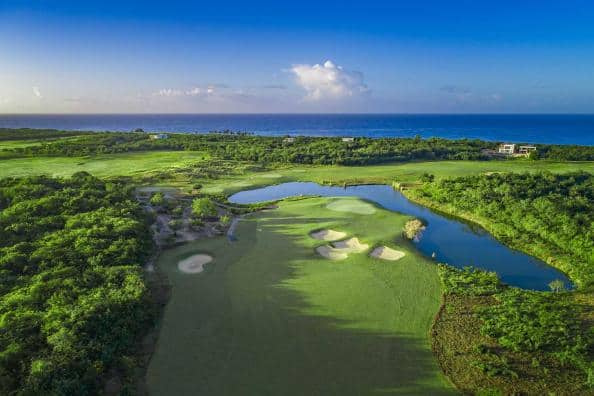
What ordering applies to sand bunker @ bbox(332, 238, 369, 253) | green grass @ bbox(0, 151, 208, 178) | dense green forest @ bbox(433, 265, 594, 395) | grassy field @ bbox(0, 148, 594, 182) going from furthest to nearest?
green grass @ bbox(0, 151, 208, 178) < grassy field @ bbox(0, 148, 594, 182) < sand bunker @ bbox(332, 238, 369, 253) < dense green forest @ bbox(433, 265, 594, 395)

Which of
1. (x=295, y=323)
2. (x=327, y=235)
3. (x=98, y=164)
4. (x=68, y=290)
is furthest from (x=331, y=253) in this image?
(x=98, y=164)

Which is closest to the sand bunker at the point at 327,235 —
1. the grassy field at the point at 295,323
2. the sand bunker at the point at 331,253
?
the grassy field at the point at 295,323

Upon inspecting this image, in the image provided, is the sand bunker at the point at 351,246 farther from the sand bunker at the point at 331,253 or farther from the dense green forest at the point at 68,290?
the dense green forest at the point at 68,290

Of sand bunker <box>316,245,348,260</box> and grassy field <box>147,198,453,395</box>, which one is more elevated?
sand bunker <box>316,245,348,260</box>

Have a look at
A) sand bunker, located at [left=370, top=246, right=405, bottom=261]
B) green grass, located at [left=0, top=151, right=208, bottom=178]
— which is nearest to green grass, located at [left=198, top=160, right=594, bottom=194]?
green grass, located at [left=0, top=151, right=208, bottom=178]

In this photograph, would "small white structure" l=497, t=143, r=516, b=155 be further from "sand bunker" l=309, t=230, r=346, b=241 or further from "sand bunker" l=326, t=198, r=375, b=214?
"sand bunker" l=309, t=230, r=346, b=241

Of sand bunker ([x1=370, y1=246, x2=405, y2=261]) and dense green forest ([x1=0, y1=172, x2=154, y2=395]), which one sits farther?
sand bunker ([x1=370, y1=246, x2=405, y2=261])

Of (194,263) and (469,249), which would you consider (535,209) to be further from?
(194,263)
